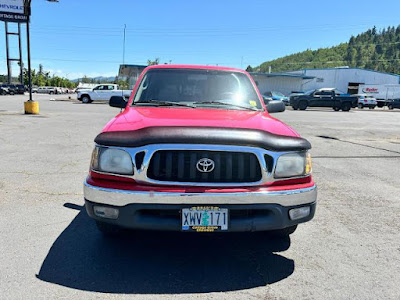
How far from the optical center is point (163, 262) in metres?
2.88

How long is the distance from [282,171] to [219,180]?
0.53 metres

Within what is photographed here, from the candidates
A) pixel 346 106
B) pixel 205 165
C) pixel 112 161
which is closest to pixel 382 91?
pixel 346 106

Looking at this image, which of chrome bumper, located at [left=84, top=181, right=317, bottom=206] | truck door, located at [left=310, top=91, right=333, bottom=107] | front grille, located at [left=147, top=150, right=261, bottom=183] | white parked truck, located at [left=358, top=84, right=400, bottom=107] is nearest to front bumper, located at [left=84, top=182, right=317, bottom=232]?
chrome bumper, located at [left=84, top=181, right=317, bottom=206]

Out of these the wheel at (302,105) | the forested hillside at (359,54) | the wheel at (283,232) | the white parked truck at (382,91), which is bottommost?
the wheel at (283,232)

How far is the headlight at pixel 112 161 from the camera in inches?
103

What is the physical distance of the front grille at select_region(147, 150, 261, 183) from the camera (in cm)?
257

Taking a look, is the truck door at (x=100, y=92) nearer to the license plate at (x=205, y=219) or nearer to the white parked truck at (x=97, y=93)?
the white parked truck at (x=97, y=93)

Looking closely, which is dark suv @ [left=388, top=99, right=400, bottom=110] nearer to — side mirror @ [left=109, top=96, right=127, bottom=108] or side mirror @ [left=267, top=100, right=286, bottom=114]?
side mirror @ [left=267, top=100, right=286, bottom=114]

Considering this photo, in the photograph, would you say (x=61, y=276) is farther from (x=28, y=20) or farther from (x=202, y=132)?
(x=28, y=20)

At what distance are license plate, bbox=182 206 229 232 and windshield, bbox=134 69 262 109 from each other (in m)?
1.58

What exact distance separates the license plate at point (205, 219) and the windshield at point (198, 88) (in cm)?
158

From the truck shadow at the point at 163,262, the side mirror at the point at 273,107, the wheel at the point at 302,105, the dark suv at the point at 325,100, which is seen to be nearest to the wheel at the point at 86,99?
the dark suv at the point at 325,100

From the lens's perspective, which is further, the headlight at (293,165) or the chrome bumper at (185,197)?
Answer: the headlight at (293,165)

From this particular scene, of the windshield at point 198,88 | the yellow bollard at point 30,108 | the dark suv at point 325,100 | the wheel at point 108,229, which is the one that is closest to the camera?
the wheel at point 108,229
